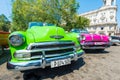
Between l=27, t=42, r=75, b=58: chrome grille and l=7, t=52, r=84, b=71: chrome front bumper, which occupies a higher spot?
l=27, t=42, r=75, b=58: chrome grille

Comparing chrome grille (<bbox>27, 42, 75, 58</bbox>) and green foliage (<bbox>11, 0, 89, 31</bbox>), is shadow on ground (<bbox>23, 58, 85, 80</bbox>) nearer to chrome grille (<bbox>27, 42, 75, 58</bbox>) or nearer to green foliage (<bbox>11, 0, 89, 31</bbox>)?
chrome grille (<bbox>27, 42, 75, 58</bbox>)

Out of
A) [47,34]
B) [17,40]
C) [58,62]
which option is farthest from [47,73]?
[17,40]

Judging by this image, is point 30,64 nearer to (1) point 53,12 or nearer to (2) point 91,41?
(2) point 91,41

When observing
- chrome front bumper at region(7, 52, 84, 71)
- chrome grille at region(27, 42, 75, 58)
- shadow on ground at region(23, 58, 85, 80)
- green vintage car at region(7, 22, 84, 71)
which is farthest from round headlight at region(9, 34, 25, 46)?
shadow on ground at region(23, 58, 85, 80)

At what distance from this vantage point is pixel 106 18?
58656mm

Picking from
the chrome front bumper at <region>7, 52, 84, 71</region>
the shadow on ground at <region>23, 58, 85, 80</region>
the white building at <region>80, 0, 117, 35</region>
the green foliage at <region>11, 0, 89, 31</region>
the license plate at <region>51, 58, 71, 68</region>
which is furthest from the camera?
the white building at <region>80, 0, 117, 35</region>

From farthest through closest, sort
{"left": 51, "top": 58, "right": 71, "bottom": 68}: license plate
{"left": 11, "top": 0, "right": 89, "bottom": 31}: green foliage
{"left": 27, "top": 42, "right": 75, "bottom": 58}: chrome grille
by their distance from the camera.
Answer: {"left": 11, "top": 0, "right": 89, "bottom": 31}: green foliage
{"left": 51, "top": 58, "right": 71, "bottom": 68}: license plate
{"left": 27, "top": 42, "right": 75, "bottom": 58}: chrome grille

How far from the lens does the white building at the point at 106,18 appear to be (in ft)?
184

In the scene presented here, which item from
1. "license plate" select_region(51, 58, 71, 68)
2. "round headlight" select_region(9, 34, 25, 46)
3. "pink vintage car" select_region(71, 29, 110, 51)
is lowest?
"license plate" select_region(51, 58, 71, 68)

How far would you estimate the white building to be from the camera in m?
56.0

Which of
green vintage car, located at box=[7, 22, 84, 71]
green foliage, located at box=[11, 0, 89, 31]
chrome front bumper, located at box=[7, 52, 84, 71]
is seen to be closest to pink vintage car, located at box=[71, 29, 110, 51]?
green vintage car, located at box=[7, 22, 84, 71]

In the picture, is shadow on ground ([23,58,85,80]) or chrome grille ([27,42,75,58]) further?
shadow on ground ([23,58,85,80])

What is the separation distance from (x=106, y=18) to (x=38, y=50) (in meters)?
60.4

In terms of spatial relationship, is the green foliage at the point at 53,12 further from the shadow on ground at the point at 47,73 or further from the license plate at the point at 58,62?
the license plate at the point at 58,62
